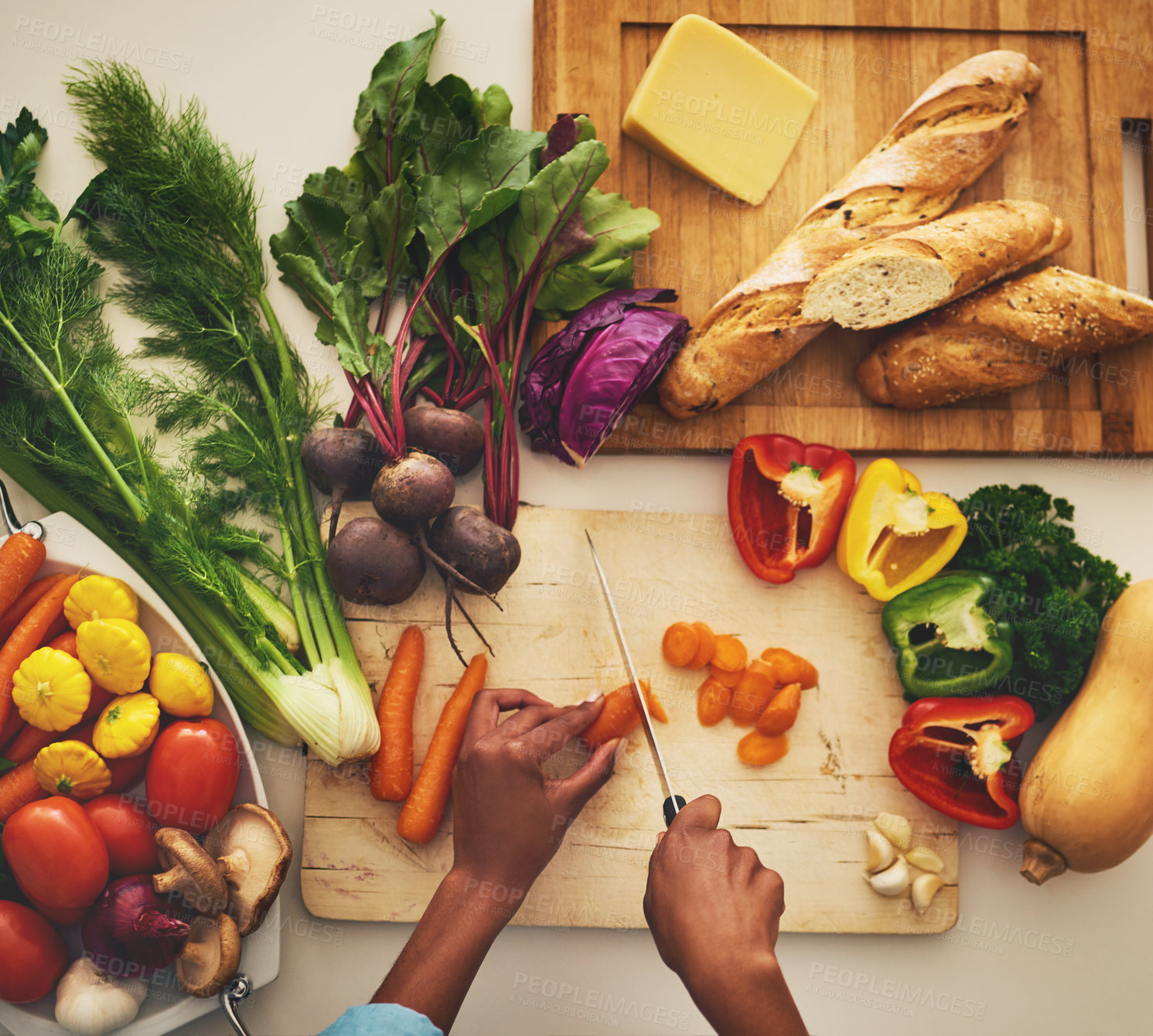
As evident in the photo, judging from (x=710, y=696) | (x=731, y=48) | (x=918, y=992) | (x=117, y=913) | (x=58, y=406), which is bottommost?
(x=918, y=992)

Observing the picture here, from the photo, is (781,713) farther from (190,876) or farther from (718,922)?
(190,876)

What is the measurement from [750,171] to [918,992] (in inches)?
75.8

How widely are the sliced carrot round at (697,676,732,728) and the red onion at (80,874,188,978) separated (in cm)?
112

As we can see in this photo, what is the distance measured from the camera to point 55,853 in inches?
56.7

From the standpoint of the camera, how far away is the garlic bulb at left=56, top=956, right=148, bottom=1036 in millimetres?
1456

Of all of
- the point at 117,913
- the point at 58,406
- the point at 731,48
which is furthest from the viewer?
the point at 731,48

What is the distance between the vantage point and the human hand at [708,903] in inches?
49.3

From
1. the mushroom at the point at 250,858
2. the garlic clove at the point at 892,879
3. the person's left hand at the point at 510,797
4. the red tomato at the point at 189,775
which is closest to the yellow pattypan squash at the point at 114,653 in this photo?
the red tomato at the point at 189,775

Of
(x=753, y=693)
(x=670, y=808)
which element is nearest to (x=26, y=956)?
(x=670, y=808)

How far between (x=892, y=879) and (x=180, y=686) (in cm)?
156

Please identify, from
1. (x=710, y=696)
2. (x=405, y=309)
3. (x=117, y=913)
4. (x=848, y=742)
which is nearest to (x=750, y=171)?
(x=405, y=309)

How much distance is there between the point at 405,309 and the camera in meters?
1.80

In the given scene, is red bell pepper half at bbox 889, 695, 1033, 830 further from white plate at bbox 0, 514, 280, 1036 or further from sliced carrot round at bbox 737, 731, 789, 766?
white plate at bbox 0, 514, 280, 1036

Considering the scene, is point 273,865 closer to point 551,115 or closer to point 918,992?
point 918,992
